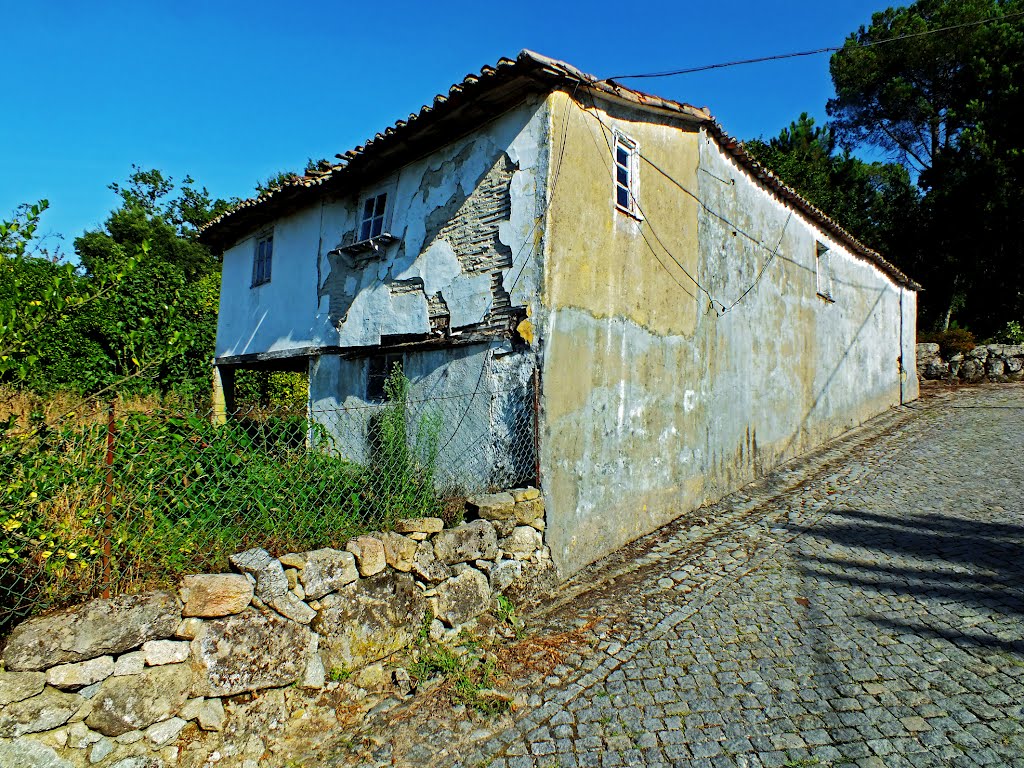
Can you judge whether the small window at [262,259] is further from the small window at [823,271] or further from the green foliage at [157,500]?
the small window at [823,271]

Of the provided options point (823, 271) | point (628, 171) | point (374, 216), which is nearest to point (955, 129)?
point (823, 271)

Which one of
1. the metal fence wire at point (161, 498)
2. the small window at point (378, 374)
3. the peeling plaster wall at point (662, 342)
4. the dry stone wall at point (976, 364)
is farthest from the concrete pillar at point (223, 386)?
the dry stone wall at point (976, 364)

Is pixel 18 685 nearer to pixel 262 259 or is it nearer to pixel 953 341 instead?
pixel 262 259

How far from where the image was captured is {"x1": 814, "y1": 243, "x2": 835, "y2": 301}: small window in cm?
1252

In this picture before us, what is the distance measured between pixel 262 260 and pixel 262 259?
0.02 meters

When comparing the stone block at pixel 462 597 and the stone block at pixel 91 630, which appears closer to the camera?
the stone block at pixel 91 630

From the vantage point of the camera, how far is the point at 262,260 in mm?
11141

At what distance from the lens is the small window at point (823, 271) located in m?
12.5

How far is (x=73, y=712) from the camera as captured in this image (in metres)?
2.97

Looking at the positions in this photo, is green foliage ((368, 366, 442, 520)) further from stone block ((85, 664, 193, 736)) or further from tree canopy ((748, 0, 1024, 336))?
tree canopy ((748, 0, 1024, 336))

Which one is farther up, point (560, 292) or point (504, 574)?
point (560, 292)

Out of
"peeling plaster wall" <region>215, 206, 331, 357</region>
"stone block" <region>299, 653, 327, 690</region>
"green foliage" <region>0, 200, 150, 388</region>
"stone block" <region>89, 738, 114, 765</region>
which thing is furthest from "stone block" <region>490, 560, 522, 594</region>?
"peeling plaster wall" <region>215, 206, 331, 357</region>

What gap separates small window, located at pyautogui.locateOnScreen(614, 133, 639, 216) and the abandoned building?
26 mm

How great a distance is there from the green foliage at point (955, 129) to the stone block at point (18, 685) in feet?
81.2
